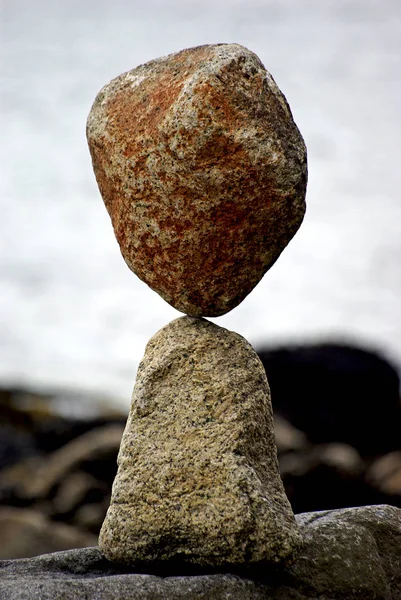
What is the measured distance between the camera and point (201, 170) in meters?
4.02

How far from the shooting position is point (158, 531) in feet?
13.3

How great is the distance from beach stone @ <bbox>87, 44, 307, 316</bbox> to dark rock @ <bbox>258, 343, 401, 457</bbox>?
15.2 meters

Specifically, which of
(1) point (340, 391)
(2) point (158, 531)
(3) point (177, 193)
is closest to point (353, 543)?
(2) point (158, 531)

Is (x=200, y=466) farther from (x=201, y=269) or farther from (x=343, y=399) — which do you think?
(x=343, y=399)

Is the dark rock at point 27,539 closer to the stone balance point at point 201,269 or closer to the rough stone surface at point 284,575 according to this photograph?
the rough stone surface at point 284,575

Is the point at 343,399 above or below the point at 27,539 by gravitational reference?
above

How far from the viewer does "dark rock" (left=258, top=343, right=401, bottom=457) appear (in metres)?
19.2

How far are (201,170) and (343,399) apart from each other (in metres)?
16.0

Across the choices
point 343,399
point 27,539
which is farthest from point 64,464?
point 343,399

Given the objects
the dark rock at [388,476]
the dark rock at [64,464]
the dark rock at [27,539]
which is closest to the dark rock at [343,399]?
the dark rock at [388,476]

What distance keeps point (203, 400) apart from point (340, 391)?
15617 millimetres

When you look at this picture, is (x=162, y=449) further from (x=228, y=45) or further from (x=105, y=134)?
(x=228, y=45)

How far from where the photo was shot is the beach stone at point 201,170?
3977 mm

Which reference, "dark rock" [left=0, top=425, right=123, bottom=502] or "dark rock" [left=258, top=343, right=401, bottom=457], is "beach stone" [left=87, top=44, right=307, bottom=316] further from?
"dark rock" [left=258, top=343, right=401, bottom=457]
